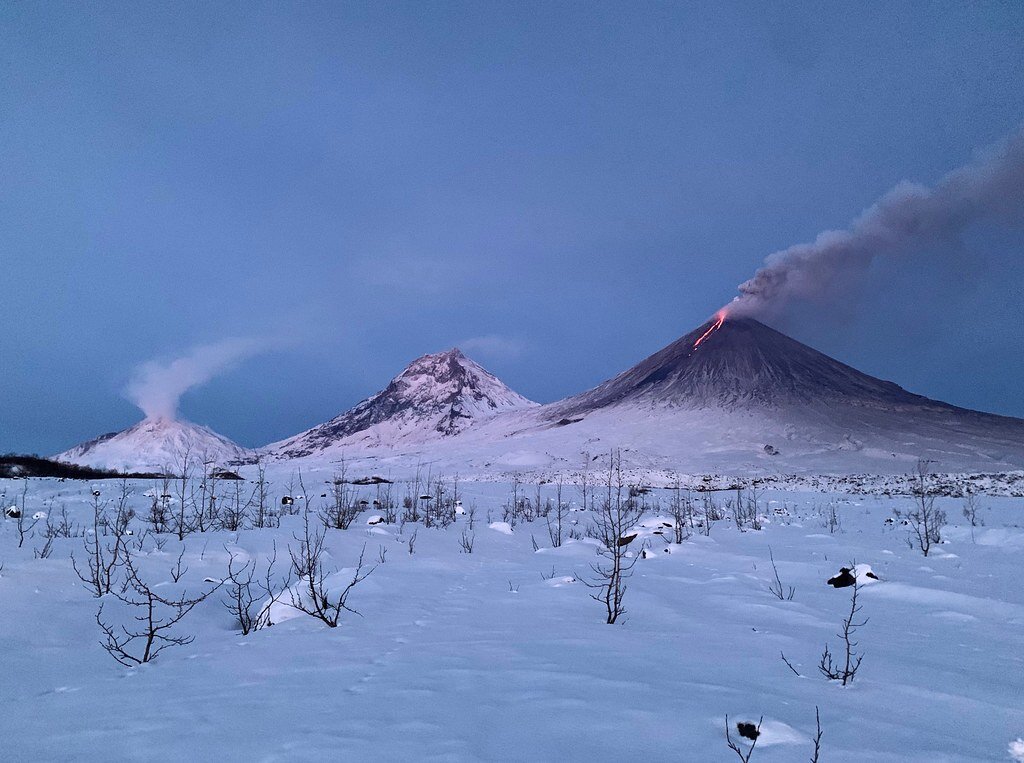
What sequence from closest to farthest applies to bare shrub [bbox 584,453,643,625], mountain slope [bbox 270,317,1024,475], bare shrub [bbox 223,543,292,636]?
bare shrub [bbox 223,543,292,636] < bare shrub [bbox 584,453,643,625] < mountain slope [bbox 270,317,1024,475]

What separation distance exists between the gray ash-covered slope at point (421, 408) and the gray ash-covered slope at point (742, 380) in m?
22.1

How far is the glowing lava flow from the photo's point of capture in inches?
3046

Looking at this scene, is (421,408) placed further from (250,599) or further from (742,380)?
(250,599)

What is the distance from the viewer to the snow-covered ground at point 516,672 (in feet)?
5.76

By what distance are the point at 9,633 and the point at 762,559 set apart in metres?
7.18

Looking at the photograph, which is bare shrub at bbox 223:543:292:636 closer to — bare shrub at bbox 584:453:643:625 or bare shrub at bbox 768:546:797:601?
bare shrub at bbox 584:453:643:625

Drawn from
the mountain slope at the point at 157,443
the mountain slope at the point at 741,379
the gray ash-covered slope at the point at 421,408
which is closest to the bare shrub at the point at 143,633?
the mountain slope at the point at 741,379

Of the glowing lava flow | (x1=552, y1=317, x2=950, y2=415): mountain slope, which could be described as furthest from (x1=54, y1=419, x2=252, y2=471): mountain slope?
the glowing lava flow

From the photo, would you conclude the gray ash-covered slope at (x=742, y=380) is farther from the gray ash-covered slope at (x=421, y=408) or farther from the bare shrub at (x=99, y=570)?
the bare shrub at (x=99, y=570)

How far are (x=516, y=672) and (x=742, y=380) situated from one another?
211ft

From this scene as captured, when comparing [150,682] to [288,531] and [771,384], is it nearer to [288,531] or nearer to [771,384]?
[288,531]

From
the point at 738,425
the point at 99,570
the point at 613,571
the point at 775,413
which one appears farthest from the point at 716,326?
the point at 99,570

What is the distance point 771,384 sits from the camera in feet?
196

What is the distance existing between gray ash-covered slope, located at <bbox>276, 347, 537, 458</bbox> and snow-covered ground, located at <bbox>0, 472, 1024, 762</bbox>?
72835 mm
